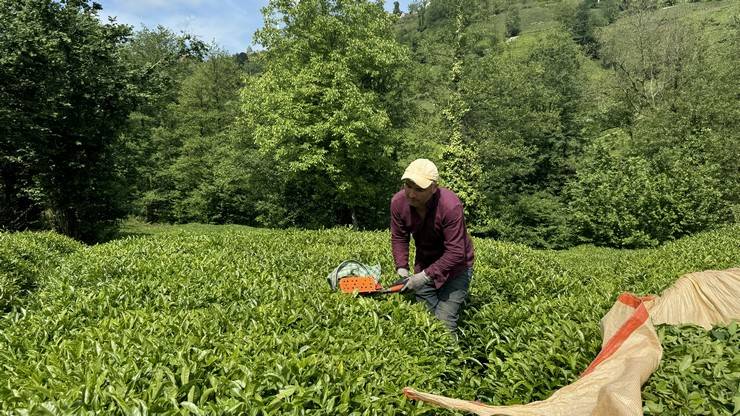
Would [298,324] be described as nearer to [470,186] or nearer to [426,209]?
[426,209]

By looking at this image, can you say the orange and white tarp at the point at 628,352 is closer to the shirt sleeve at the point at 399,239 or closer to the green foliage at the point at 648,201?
the shirt sleeve at the point at 399,239

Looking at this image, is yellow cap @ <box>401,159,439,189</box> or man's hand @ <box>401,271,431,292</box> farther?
man's hand @ <box>401,271,431,292</box>

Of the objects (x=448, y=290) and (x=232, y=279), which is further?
(x=232, y=279)

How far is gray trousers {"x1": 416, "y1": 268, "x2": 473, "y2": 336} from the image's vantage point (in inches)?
196

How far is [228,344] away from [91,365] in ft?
2.92

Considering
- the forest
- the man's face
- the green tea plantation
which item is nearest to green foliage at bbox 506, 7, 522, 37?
the forest

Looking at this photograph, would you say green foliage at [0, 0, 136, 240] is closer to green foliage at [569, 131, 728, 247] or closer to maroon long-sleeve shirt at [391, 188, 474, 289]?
maroon long-sleeve shirt at [391, 188, 474, 289]

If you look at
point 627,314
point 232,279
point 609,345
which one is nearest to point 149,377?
point 232,279

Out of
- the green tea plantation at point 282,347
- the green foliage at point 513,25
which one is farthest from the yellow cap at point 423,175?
the green foliage at point 513,25

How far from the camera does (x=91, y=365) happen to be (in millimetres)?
2941

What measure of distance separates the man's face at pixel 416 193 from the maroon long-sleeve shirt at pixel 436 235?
168 millimetres

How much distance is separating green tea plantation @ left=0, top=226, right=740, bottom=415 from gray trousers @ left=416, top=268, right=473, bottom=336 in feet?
1.15

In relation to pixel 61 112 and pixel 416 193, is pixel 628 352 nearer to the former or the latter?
pixel 416 193

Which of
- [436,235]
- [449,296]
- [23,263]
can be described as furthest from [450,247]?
[23,263]
